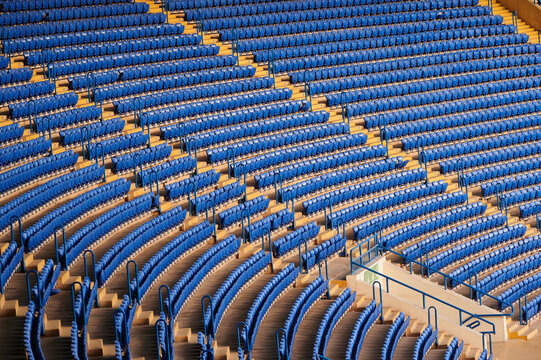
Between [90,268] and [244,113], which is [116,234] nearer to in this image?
[90,268]

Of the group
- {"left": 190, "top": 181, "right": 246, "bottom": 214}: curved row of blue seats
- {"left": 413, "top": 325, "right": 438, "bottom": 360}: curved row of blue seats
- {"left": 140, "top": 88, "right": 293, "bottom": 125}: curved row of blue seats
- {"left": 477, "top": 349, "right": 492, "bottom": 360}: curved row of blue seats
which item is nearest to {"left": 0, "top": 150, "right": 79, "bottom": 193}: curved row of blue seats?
{"left": 190, "top": 181, "right": 246, "bottom": 214}: curved row of blue seats

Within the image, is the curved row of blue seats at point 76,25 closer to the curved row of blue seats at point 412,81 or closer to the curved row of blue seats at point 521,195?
the curved row of blue seats at point 412,81

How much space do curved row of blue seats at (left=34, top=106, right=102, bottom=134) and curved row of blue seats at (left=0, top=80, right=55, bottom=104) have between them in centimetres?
78

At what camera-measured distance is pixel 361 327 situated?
441 inches

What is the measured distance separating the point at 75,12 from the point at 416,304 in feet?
29.2

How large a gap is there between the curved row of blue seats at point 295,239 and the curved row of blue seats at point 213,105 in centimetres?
323

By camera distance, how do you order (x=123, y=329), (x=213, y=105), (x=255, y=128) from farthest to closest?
1. (x=213, y=105)
2. (x=255, y=128)
3. (x=123, y=329)

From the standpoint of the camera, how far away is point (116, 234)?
11.9 metres

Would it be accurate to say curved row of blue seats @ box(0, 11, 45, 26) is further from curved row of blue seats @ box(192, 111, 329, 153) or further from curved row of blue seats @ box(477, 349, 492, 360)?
curved row of blue seats @ box(477, 349, 492, 360)

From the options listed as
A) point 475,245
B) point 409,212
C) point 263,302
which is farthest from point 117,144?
point 475,245

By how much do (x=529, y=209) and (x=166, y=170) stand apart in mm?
6631

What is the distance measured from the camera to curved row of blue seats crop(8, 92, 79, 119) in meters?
13.9

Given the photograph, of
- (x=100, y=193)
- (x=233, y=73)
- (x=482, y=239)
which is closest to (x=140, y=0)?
(x=233, y=73)

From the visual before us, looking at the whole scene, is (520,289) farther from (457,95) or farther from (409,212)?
(457,95)
